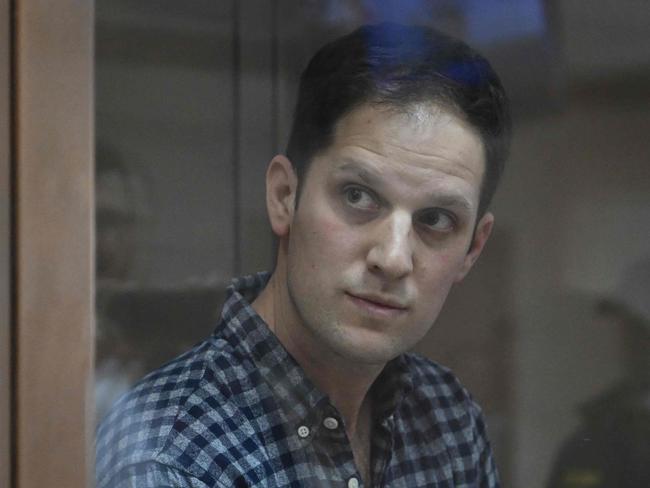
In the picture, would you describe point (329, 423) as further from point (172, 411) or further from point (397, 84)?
point (397, 84)

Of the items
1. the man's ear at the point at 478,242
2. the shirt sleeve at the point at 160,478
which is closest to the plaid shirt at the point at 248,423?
the shirt sleeve at the point at 160,478

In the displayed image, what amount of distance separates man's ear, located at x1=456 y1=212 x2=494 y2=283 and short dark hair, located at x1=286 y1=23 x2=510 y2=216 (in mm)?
17

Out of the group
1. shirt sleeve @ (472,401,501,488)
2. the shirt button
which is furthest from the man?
shirt sleeve @ (472,401,501,488)

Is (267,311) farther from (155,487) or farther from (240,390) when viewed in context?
(155,487)

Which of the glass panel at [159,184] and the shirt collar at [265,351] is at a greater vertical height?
the glass panel at [159,184]

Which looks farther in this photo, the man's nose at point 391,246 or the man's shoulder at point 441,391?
the man's shoulder at point 441,391

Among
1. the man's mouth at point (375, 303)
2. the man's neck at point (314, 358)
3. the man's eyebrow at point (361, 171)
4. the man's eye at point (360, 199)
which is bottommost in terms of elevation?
the man's neck at point (314, 358)

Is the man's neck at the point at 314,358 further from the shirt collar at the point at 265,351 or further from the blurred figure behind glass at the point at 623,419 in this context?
the blurred figure behind glass at the point at 623,419

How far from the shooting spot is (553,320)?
1251 mm

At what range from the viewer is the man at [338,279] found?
111cm

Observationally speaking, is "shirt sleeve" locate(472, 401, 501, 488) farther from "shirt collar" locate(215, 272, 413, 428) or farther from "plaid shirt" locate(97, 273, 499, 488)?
"shirt collar" locate(215, 272, 413, 428)

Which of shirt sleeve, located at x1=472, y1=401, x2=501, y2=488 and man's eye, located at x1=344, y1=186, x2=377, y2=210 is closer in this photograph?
man's eye, located at x1=344, y1=186, x2=377, y2=210

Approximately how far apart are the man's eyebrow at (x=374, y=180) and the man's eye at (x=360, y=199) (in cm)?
1

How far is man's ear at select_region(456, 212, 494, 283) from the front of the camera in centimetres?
119
